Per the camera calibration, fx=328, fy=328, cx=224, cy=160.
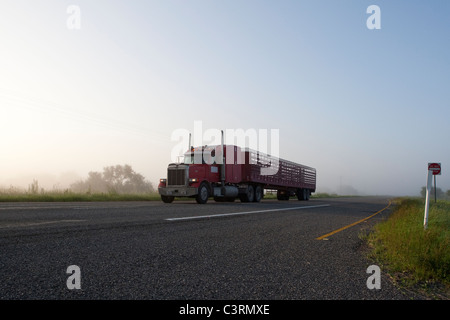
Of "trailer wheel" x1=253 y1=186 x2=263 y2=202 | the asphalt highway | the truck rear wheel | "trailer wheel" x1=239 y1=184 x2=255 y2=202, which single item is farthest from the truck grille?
the truck rear wheel

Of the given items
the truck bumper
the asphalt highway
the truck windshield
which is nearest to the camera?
the asphalt highway

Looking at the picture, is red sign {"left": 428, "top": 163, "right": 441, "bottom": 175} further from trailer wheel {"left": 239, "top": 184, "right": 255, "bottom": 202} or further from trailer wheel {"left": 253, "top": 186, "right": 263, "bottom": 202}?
trailer wheel {"left": 253, "top": 186, "right": 263, "bottom": 202}

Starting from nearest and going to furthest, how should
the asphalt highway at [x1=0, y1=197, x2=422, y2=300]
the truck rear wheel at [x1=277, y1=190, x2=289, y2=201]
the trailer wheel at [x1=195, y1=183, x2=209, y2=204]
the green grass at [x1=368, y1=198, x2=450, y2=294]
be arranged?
the asphalt highway at [x1=0, y1=197, x2=422, y2=300] → the green grass at [x1=368, y1=198, x2=450, y2=294] → the trailer wheel at [x1=195, y1=183, x2=209, y2=204] → the truck rear wheel at [x1=277, y1=190, x2=289, y2=201]

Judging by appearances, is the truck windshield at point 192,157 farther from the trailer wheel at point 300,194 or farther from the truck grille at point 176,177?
the trailer wheel at point 300,194

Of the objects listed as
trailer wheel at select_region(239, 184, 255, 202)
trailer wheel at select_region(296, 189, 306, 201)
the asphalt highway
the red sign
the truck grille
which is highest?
the red sign

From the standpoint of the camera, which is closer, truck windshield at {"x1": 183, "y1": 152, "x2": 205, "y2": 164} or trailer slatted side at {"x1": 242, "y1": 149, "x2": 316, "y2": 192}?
truck windshield at {"x1": 183, "y1": 152, "x2": 205, "y2": 164}

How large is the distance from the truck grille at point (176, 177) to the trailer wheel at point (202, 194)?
90cm

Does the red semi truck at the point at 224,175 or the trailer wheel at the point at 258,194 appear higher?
the red semi truck at the point at 224,175

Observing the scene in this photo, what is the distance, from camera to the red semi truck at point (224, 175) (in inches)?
642

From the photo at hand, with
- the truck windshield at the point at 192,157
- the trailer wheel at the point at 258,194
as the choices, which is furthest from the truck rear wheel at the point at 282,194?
the truck windshield at the point at 192,157

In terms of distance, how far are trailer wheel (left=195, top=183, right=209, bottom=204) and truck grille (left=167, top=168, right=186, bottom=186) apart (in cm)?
90

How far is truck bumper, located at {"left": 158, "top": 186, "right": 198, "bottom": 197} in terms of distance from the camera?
15.8 meters

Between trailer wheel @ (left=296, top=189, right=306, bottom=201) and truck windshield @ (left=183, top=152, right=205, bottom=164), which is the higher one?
truck windshield @ (left=183, top=152, right=205, bottom=164)
